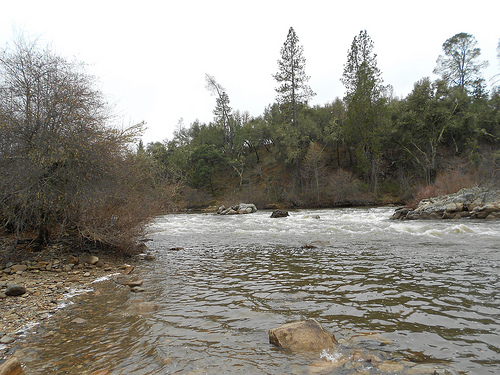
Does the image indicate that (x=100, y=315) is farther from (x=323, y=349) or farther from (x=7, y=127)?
(x=7, y=127)

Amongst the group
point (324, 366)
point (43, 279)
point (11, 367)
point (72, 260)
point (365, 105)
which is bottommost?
point (324, 366)

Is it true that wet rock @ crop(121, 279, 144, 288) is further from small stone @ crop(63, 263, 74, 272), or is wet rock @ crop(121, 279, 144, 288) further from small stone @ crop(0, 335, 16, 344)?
small stone @ crop(0, 335, 16, 344)

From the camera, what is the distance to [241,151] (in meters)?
60.7

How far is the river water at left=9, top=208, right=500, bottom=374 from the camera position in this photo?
329 centimetres

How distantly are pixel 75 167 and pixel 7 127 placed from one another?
160 centimetres

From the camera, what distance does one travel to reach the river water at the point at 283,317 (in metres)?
3.29

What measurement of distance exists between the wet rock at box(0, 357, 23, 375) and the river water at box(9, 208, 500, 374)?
0.11m

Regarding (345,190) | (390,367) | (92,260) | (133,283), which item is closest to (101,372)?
(390,367)

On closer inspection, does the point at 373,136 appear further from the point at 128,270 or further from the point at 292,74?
the point at 128,270

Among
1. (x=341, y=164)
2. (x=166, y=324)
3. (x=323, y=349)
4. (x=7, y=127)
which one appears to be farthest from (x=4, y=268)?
(x=341, y=164)

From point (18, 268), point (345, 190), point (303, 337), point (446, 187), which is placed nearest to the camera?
point (303, 337)

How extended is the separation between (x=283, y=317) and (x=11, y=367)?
3.35 m

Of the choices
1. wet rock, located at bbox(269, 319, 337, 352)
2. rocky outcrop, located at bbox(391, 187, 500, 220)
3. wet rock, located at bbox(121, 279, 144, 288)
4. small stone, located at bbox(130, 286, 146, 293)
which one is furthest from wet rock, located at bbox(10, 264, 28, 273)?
rocky outcrop, located at bbox(391, 187, 500, 220)

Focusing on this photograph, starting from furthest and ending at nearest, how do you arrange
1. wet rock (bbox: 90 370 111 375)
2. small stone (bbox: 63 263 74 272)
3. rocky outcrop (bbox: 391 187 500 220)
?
rocky outcrop (bbox: 391 187 500 220)
small stone (bbox: 63 263 74 272)
wet rock (bbox: 90 370 111 375)
